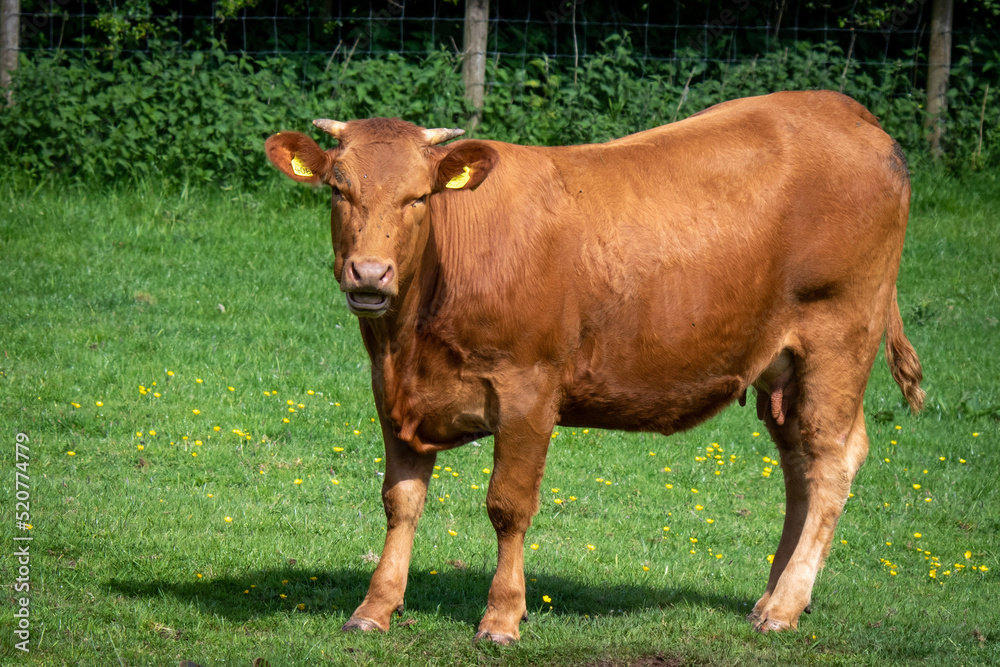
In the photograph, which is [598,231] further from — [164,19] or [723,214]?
[164,19]

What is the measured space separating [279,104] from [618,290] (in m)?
7.94

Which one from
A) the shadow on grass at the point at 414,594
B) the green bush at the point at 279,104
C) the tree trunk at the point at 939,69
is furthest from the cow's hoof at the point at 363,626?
the tree trunk at the point at 939,69

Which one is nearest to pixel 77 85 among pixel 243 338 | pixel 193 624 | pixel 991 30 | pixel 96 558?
pixel 243 338

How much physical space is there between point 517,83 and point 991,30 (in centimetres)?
626

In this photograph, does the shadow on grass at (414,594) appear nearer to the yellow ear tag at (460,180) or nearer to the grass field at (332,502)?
the grass field at (332,502)

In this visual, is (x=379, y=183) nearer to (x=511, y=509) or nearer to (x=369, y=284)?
(x=369, y=284)

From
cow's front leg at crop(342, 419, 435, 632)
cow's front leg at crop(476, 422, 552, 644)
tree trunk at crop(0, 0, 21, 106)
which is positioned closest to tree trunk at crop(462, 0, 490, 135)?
tree trunk at crop(0, 0, 21, 106)

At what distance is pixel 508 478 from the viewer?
5.08m

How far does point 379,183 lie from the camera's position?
4.61 metres

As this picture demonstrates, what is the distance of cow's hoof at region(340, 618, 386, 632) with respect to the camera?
16.8ft

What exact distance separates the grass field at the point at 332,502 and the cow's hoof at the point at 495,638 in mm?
89

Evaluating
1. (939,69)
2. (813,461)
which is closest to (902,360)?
(813,461)

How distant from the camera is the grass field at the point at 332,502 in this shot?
5.13 m

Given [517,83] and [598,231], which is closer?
[598,231]
